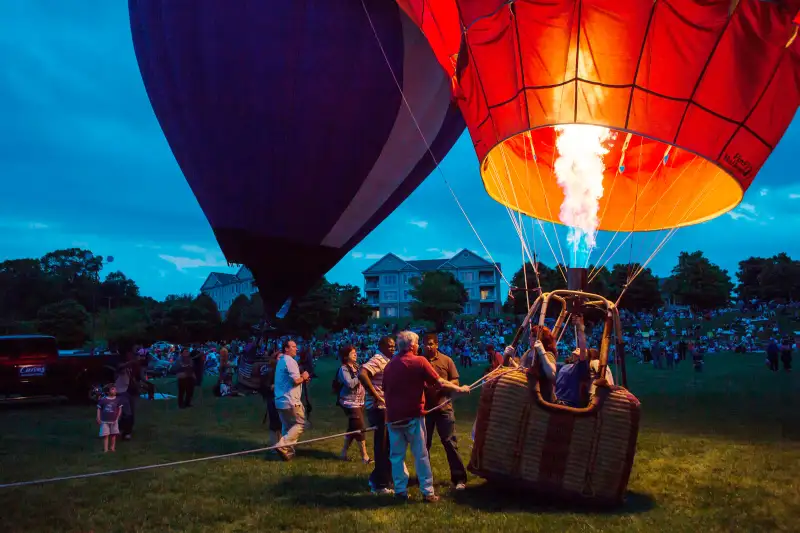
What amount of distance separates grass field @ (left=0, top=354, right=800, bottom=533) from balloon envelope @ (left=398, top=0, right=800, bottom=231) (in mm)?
3256

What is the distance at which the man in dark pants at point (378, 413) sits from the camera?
570 cm

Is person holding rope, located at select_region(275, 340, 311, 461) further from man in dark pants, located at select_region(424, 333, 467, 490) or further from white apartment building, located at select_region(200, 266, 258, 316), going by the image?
white apartment building, located at select_region(200, 266, 258, 316)

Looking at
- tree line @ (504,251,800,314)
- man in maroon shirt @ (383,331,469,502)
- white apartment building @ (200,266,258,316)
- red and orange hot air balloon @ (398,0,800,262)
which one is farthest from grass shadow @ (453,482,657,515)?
white apartment building @ (200,266,258,316)

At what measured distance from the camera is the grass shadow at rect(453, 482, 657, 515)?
499 cm

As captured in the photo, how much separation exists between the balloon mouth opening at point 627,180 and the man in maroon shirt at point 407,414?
3.75 meters

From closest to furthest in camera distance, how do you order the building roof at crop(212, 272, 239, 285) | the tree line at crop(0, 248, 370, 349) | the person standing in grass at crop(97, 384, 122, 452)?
the person standing in grass at crop(97, 384, 122, 452) → the tree line at crop(0, 248, 370, 349) → the building roof at crop(212, 272, 239, 285)

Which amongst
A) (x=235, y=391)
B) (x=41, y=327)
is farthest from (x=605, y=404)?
(x=41, y=327)

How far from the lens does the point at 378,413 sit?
6254 millimetres

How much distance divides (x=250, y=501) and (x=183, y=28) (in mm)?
11662

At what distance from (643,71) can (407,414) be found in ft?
13.6

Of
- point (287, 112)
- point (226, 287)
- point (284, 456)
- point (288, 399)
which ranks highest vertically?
point (287, 112)

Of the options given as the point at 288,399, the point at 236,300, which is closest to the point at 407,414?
the point at 288,399

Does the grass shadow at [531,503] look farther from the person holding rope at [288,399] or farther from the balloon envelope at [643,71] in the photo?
the balloon envelope at [643,71]

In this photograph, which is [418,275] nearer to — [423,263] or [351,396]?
[423,263]
